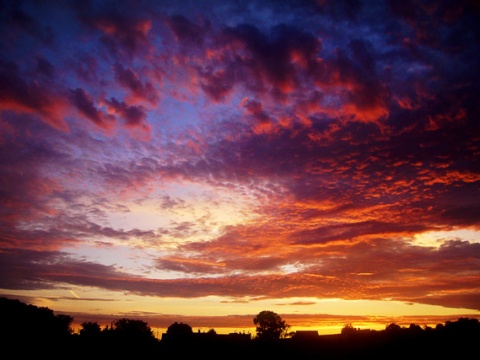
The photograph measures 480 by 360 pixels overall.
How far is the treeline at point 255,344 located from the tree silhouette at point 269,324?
61.5 metres

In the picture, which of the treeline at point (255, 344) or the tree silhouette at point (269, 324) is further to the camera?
the tree silhouette at point (269, 324)

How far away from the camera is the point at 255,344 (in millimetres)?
32375

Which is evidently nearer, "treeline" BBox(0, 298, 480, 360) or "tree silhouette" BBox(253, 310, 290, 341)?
"treeline" BBox(0, 298, 480, 360)

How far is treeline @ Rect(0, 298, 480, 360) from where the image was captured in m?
22.6

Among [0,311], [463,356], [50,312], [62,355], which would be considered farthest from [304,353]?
[50,312]

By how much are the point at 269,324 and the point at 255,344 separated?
76.9 meters

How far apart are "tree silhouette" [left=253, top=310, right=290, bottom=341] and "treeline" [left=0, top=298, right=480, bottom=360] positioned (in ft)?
202

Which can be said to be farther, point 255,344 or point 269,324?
point 269,324

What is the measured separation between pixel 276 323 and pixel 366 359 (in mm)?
85716

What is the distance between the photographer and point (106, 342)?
47625 millimetres

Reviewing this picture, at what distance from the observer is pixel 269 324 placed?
103 m

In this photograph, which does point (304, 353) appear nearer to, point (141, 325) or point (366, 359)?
point (366, 359)

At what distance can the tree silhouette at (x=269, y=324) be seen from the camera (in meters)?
100

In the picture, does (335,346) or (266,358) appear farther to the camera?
(266,358)
